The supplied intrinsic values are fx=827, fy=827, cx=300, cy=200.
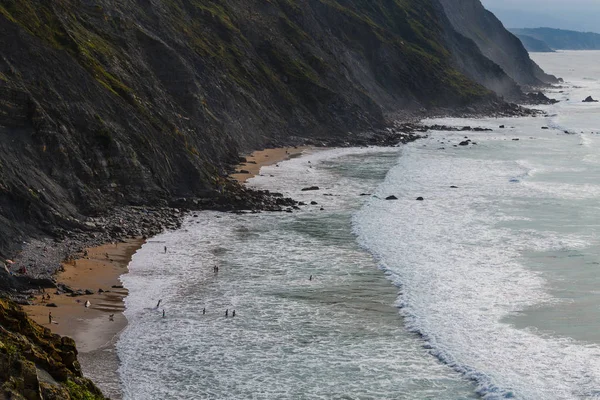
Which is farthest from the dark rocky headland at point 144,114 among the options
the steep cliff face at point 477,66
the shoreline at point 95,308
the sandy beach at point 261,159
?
the steep cliff face at point 477,66

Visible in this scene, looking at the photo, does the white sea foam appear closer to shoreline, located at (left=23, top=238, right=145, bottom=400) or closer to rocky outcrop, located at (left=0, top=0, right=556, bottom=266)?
shoreline, located at (left=23, top=238, right=145, bottom=400)

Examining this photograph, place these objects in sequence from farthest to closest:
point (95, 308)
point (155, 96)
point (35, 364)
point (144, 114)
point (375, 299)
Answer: point (155, 96), point (144, 114), point (375, 299), point (95, 308), point (35, 364)

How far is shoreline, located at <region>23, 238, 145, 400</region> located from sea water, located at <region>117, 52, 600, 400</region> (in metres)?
0.50

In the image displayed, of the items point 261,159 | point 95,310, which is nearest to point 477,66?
point 261,159

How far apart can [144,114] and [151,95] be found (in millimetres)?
4586

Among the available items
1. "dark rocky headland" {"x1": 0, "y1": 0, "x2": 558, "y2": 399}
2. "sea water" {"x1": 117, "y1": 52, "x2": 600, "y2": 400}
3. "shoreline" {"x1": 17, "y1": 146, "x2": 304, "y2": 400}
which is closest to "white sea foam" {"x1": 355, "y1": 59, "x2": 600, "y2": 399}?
"sea water" {"x1": 117, "y1": 52, "x2": 600, "y2": 400}

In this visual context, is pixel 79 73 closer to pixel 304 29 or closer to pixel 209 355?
pixel 209 355

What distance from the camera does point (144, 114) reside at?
50125 millimetres

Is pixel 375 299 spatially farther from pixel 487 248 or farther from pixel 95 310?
pixel 487 248

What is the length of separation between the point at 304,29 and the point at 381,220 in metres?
57.8

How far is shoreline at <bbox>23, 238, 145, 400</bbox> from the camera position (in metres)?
25.7

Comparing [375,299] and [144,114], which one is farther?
[144,114]

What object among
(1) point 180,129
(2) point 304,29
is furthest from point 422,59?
(1) point 180,129

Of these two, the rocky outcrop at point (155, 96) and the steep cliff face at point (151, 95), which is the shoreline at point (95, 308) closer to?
the rocky outcrop at point (155, 96)
